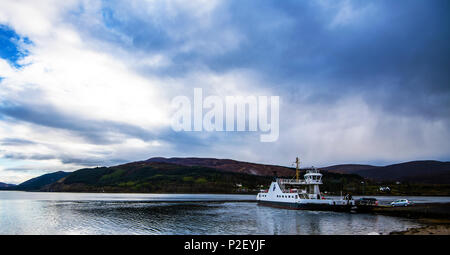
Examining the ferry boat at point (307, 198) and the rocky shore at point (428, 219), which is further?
the ferry boat at point (307, 198)

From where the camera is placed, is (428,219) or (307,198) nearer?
(428,219)

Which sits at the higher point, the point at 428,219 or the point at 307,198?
the point at 307,198

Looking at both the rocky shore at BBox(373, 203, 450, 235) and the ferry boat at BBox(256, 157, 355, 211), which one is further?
the ferry boat at BBox(256, 157, 355, 211)
